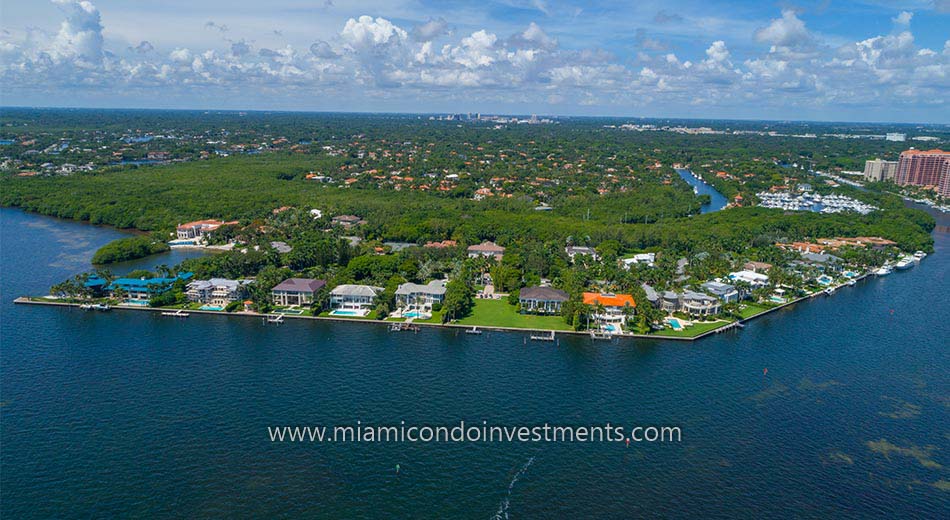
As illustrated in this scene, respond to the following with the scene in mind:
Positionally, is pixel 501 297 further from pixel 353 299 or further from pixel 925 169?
pixel 925 169

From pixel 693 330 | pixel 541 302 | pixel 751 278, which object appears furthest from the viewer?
pixel 751 278

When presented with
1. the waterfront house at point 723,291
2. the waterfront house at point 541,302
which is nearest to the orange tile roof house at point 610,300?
the waterfront house at point 541,302

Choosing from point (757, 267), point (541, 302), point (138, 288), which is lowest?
point (138, 288)

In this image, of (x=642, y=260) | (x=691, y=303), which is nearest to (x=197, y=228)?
(x=642, y=260)

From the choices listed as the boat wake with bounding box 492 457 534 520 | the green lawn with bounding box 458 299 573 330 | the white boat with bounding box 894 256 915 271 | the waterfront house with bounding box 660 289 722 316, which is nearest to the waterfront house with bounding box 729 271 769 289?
the waterfront house with bounding box 660 289 722 316

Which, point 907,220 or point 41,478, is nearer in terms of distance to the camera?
point 41,478

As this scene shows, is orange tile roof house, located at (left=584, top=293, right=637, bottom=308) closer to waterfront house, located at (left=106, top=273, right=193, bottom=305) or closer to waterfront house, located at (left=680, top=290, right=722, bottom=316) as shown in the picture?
waterfront house, located at (left=680, top=290, right=722, bottom=316)

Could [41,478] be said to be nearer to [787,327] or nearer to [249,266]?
[249,266]

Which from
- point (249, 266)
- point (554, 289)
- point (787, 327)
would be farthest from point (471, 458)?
point (249, 266)
